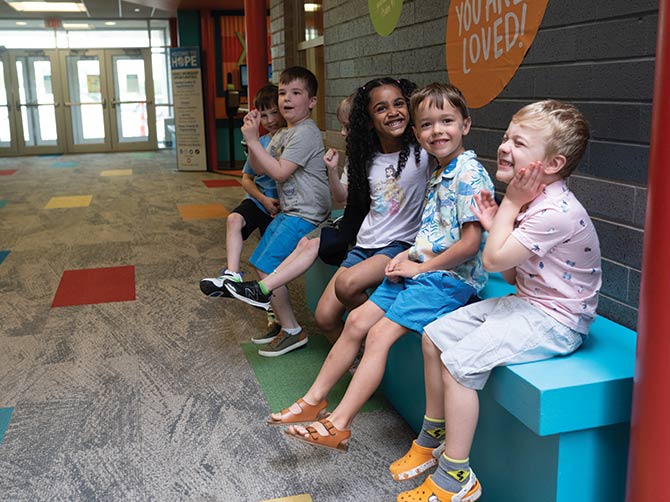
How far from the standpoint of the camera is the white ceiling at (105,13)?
1084cm

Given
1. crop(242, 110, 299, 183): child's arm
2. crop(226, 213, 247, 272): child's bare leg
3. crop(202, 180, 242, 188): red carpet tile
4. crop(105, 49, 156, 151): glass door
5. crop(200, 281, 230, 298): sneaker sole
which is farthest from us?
crop(105, 49, 156, 151): glass door

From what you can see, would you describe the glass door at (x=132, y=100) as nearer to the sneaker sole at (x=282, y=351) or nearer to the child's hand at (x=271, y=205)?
the child's hand at (x=271, y=205)

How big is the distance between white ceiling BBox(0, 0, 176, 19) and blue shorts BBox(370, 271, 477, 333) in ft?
32.5

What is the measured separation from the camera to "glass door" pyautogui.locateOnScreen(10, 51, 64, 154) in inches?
518

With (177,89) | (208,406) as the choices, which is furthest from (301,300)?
(177,89)

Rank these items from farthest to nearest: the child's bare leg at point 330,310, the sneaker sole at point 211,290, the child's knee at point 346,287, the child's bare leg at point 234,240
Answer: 1. the child's bare leg at point 234,240
2. the sneaker sole at point 211,290
3. the child's bare leg at point 330,310
4. the child's knee at point 346,287

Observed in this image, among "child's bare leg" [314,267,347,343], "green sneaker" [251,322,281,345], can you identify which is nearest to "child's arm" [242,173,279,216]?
"green sneaker" [251,322,281,345]

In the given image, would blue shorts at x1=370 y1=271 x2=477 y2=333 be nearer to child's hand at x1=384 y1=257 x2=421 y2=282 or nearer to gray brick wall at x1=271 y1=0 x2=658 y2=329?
child's hand at x1=384 y1=257 x2=421 y2=282

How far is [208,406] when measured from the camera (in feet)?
8.45

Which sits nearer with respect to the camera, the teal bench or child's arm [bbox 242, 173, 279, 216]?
the teal bench

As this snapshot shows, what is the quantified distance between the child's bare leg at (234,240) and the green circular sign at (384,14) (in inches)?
52.7

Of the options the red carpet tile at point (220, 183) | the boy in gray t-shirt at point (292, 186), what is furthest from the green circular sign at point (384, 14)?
the red carpet tile at point (220, 183)

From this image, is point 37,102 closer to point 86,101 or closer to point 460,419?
point 86,101

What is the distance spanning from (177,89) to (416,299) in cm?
876
